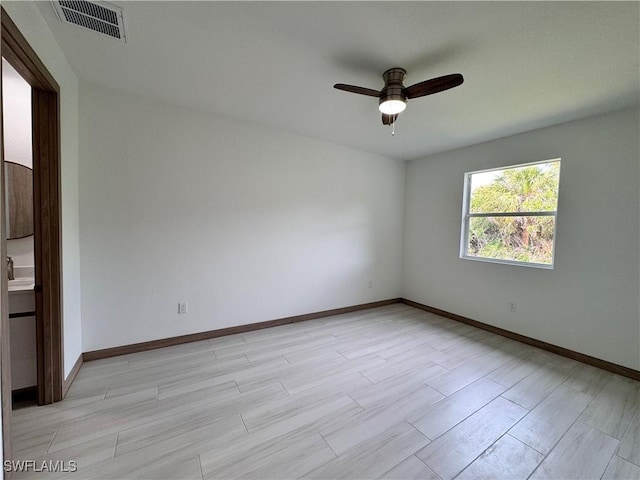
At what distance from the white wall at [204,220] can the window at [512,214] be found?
1.55 m

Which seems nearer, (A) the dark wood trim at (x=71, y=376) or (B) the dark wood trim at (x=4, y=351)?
(B) the dark wood trim at (x=4, y=351)

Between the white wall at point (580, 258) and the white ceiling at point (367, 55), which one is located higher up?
the white ceiling at point (367, 55)

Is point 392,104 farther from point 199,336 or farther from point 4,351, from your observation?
point 199,336

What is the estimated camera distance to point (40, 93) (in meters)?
1.75

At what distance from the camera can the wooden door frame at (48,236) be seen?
1756 mm

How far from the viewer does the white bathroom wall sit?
2.17 meters

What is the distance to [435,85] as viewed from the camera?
176 cm

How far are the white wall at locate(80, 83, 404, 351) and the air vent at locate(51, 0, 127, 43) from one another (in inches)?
36.2

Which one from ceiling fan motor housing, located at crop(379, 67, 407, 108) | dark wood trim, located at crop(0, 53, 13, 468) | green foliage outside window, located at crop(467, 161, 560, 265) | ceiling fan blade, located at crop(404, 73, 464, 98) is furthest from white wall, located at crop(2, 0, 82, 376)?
Answer: green foliage outside window, located at crop(467, 161, 560, 265)

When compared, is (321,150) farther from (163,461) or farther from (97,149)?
(163,461)

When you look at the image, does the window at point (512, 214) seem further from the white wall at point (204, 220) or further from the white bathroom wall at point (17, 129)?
the white bathroom wall at point (17, 129)

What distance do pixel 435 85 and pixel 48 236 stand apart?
285 centimetres

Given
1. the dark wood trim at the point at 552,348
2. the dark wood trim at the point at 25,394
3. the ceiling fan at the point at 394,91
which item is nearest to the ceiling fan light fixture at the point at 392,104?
the ceiling fan at the point at 394,91

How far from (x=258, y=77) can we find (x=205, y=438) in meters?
2.61
